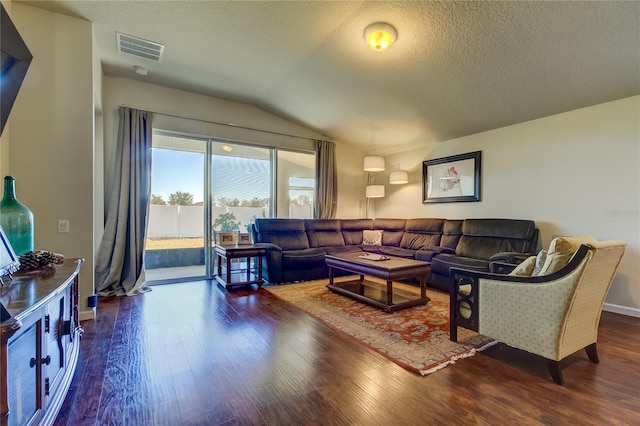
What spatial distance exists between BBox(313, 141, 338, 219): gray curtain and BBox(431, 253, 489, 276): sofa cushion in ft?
7.72

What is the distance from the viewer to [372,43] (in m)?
2.94

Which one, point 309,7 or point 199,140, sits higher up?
point 309,7

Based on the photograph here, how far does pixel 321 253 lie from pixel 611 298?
11.8 feet

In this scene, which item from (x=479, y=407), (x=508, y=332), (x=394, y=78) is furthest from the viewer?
(x=394, y=78)

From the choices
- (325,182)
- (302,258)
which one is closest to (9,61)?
(302,258)

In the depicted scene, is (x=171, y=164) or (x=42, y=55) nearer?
(x=42, y=55)

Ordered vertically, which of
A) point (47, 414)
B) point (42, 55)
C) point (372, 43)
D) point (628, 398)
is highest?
point (372, 43)

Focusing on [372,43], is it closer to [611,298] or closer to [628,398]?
[628,398]

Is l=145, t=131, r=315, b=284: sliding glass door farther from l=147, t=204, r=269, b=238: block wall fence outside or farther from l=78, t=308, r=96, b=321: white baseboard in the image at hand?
l=78, t=308, r=96, b=321: white baseboard

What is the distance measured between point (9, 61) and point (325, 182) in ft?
15.5

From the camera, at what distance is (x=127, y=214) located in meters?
4.02

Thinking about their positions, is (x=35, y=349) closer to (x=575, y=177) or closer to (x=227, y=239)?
(x=227, y=239)

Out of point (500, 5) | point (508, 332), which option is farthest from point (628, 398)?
point (500, 5)

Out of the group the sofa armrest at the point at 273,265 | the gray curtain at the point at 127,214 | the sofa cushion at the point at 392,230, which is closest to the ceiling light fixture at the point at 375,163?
the sofa cushion at the point at 392,230
